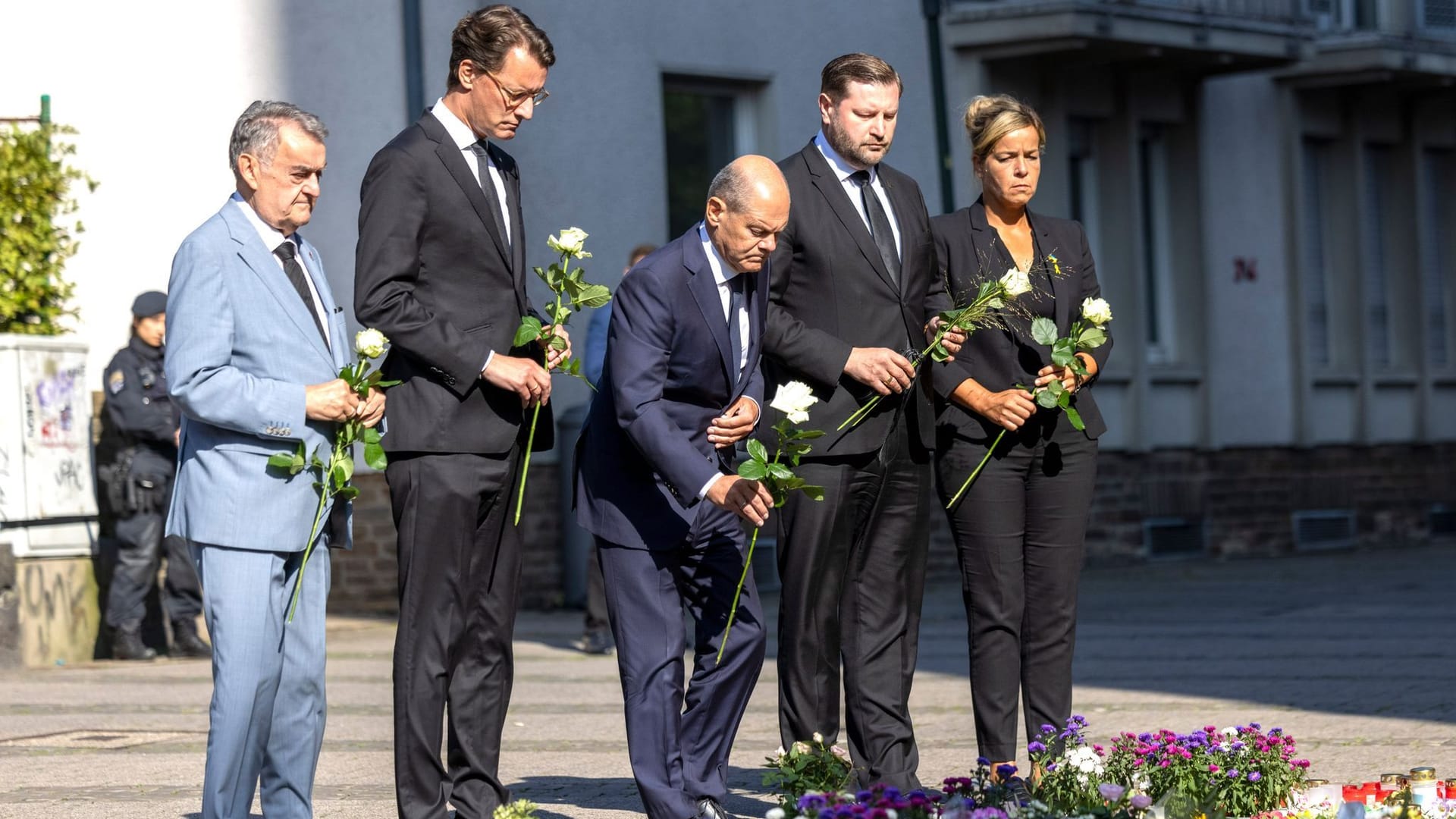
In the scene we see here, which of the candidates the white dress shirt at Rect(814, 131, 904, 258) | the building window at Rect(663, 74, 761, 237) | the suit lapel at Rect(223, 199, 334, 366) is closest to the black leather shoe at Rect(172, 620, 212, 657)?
the building window at Rect(663, 74, 761, 237)

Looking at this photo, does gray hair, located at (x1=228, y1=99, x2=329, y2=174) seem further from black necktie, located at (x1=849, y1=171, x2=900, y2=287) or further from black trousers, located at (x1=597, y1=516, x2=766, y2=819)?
black necktie, located at (x1=849, y1=171, x2=900, y2=287)

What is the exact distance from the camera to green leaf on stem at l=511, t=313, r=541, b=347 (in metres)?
6.01

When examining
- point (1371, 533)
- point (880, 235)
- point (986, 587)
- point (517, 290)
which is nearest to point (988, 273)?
point (880, 235)

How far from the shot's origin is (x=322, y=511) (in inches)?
226

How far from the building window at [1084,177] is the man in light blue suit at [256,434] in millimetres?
15349

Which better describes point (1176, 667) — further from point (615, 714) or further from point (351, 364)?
point (351, 364)

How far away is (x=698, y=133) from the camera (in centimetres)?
1784

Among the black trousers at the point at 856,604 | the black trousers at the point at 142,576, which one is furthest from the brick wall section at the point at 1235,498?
the black trousers at the point at 856,604

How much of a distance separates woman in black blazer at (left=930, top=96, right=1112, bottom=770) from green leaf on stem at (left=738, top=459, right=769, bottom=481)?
50.9 inches

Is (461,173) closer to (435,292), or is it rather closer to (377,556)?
(435,292)

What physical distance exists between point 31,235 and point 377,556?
140 inches

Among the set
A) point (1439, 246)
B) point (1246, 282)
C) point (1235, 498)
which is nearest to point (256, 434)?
point (1235, 498)

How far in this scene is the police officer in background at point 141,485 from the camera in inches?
513

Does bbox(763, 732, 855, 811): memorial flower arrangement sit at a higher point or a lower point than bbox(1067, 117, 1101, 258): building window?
lower
